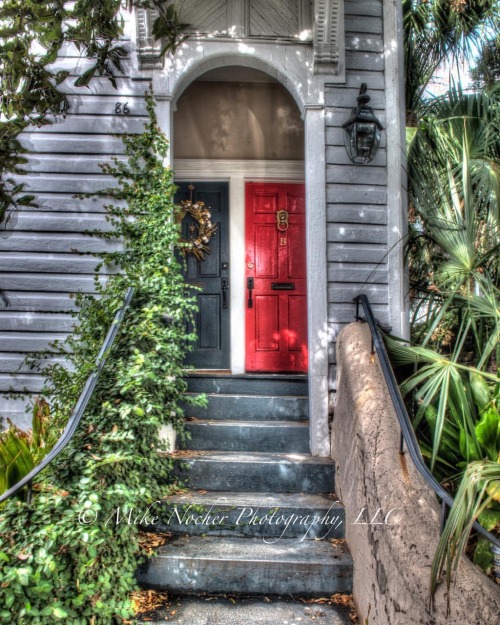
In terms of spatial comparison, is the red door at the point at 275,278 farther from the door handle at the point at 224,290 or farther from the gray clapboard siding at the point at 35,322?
the gray clapboard siding at the point at 35,322

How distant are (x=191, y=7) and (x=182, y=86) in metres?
0.59

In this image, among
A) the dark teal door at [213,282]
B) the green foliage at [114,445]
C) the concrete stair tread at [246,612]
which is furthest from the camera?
the dark teal door at [213,282]

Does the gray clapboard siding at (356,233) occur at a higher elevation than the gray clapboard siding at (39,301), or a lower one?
higher

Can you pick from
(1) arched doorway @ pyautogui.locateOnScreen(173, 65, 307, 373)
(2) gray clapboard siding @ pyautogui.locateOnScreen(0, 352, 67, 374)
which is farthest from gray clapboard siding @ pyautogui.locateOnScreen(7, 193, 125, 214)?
(1) arched doorway @ pyautogui.locateOnScreen(173, 65, 307, 373)

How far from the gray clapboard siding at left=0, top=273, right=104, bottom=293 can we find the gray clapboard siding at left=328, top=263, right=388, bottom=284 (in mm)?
1810

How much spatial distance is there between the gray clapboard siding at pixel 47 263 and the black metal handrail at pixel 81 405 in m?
0.74

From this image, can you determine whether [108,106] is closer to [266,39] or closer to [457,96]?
[266,39]

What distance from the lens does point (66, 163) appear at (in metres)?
4.03

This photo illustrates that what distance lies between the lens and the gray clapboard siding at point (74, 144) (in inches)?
158

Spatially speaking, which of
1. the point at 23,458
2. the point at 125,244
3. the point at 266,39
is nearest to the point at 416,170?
the point at 266,39

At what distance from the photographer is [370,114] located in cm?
390

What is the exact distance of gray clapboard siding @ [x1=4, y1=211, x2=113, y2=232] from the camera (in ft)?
13.1

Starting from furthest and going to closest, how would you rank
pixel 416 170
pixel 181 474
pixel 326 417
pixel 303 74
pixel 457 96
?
pixel 457 96, pixel 416 170, pixel 303 74, pixel 326 417, pixel 181 474

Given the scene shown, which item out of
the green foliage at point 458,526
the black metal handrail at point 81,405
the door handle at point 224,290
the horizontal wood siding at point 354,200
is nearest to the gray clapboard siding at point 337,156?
the horizontal wood siding at point 354,200
